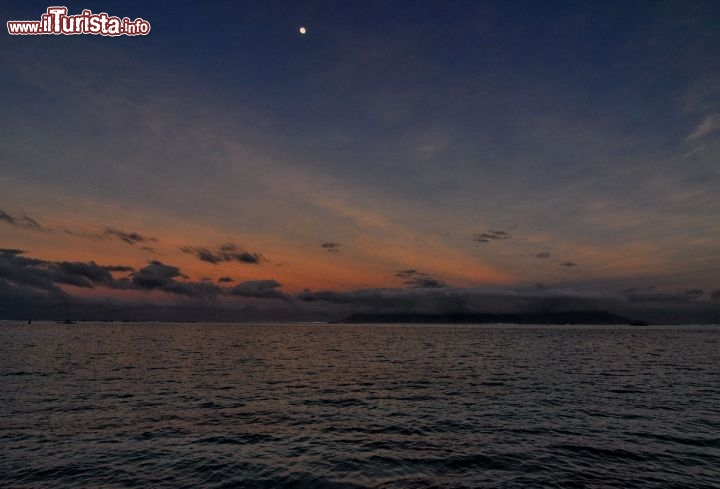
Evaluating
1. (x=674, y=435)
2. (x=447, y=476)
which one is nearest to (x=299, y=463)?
(x=447, y=476)

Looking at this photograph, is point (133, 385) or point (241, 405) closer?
point (241, 405)

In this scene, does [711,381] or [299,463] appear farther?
[711,381]

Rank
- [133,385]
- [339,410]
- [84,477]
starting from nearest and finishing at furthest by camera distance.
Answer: [84,477], [339,410], [133,385]

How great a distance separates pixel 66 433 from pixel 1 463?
18.8ft

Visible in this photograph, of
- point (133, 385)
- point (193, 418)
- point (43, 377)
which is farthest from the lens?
point (43, 377)

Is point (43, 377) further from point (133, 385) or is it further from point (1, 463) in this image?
point (1, 463)

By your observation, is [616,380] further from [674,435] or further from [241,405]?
[241,405]

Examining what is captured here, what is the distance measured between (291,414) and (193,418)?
24.6ft

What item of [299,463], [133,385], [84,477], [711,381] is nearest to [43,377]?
[133,385]

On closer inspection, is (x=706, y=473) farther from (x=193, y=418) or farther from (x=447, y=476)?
(x=193, y=418)

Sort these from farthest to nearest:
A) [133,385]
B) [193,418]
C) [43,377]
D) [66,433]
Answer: [43,377]
[133,385]
[193,418]
[66,433]

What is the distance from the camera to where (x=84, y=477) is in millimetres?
19625

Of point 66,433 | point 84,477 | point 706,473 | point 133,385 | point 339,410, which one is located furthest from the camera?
point 133,385

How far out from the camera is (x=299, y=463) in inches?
859
